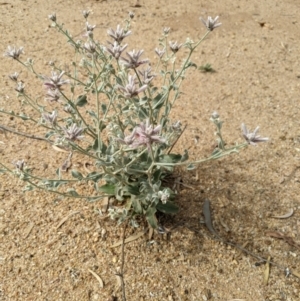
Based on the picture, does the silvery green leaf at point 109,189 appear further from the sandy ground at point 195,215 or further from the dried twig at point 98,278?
the dried twig at point 98,278

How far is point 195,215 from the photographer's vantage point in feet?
7.64

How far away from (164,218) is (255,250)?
55 cm

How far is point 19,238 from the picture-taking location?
7.22 ft

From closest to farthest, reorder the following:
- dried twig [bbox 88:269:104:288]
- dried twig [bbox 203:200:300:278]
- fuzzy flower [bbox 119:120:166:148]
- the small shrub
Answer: fuzzy flower [bbox 119:120:166:148], the small shrub, dried twig [bbox 88:269:104:288], dried twig [bbox 203:200:300:278]

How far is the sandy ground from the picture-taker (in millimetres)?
2043

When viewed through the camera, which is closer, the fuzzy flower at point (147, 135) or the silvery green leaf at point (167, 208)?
the fuzzy flower at point (147, 135)

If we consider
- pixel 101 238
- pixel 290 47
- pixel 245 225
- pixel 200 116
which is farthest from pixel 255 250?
pixel 290 47

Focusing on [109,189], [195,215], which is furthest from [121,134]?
[195,215]

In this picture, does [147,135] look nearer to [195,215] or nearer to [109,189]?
[109,189]

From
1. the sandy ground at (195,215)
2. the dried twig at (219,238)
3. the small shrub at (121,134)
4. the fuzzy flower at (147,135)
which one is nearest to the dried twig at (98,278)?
the sandy ground at (195,215)

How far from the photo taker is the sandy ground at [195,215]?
204 centimetres

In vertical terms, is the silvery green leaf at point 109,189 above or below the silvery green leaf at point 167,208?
above

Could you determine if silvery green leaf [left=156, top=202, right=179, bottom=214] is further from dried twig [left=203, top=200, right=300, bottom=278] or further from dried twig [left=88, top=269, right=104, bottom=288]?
dried twig [left=88, top=269, right=104, bottom=288]

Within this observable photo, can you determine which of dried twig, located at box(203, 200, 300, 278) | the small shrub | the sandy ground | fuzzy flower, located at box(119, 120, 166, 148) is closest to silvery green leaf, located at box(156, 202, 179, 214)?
the small shrub
